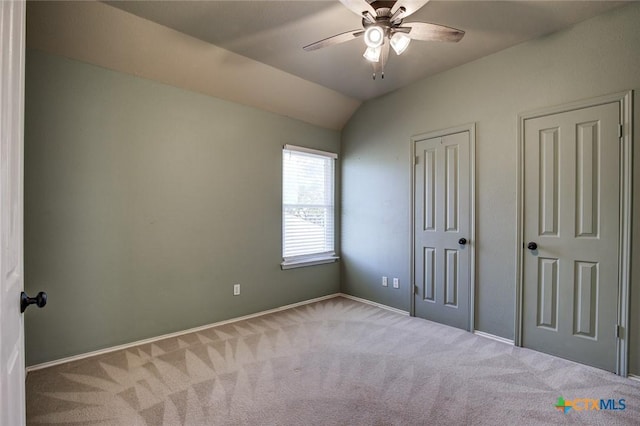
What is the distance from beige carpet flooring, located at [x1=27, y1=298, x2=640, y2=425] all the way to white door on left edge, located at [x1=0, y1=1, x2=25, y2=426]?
1.14 m

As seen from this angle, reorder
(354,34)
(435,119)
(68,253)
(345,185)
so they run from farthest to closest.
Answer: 1. (345,185)
2. (435,119)
3. (68,253)
4. (354,34)

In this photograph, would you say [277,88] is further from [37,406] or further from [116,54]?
[37,406]

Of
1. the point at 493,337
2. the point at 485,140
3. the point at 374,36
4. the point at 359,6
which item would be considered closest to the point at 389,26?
the point at 374,36

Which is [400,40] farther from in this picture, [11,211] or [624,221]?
[11,211]

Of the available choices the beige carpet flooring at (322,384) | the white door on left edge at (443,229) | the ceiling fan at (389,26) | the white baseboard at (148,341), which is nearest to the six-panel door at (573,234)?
the beige carpet flooring at (322,384)

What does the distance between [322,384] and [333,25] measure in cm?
280

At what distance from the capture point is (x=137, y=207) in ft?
9.30

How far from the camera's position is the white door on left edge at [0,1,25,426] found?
2.65 feet

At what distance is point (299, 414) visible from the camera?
1.86 m

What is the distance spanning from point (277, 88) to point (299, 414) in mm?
3191

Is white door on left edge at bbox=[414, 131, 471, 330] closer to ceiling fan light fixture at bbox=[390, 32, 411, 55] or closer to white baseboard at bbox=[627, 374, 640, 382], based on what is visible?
white baseboard at bbox=[627, 374, 640, 382]

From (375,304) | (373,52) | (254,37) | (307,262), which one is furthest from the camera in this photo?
(307,262)

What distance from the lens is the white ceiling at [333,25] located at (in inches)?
89.6

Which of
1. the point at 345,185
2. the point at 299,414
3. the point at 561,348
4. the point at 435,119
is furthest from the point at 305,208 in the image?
the point at 561,348
